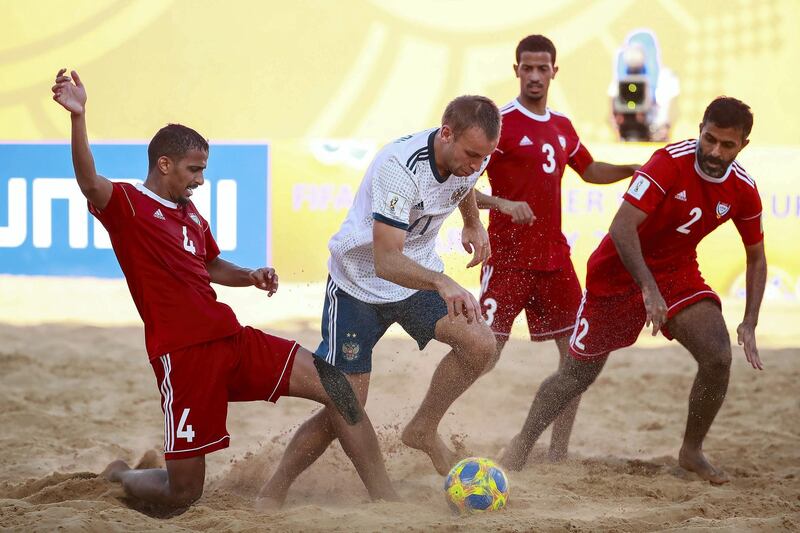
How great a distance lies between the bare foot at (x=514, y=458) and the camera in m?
4.96

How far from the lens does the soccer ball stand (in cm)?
388

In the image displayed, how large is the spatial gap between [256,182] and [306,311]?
81.1 inches

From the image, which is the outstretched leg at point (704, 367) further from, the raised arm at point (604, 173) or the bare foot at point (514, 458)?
the raised arm at point (604, 173)

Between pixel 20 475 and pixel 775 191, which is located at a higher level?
pixel 775 191

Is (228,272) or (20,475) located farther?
(20,475)

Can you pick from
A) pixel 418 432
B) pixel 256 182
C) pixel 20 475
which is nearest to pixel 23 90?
pixel 256 182

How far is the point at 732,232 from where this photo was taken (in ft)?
33.6

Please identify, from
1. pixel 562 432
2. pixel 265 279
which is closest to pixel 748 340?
pixel 562 432

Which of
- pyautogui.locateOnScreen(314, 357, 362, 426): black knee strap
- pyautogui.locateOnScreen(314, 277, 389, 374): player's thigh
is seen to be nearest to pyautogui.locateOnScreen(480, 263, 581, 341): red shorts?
pyautogui.locateOnScreen(314, 277, 389, 374): player's thigh

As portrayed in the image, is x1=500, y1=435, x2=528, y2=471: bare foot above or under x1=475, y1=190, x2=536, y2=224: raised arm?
under

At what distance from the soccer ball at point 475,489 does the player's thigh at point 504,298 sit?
4.50 ft

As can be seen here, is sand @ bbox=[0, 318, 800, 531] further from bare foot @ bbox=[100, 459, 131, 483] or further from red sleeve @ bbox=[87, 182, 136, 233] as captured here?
red sleeve @ bbox=[87, 182, 136, 233]

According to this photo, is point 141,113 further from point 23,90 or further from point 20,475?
point 20,475

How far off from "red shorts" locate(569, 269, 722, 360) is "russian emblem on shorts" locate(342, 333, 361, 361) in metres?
1.23
